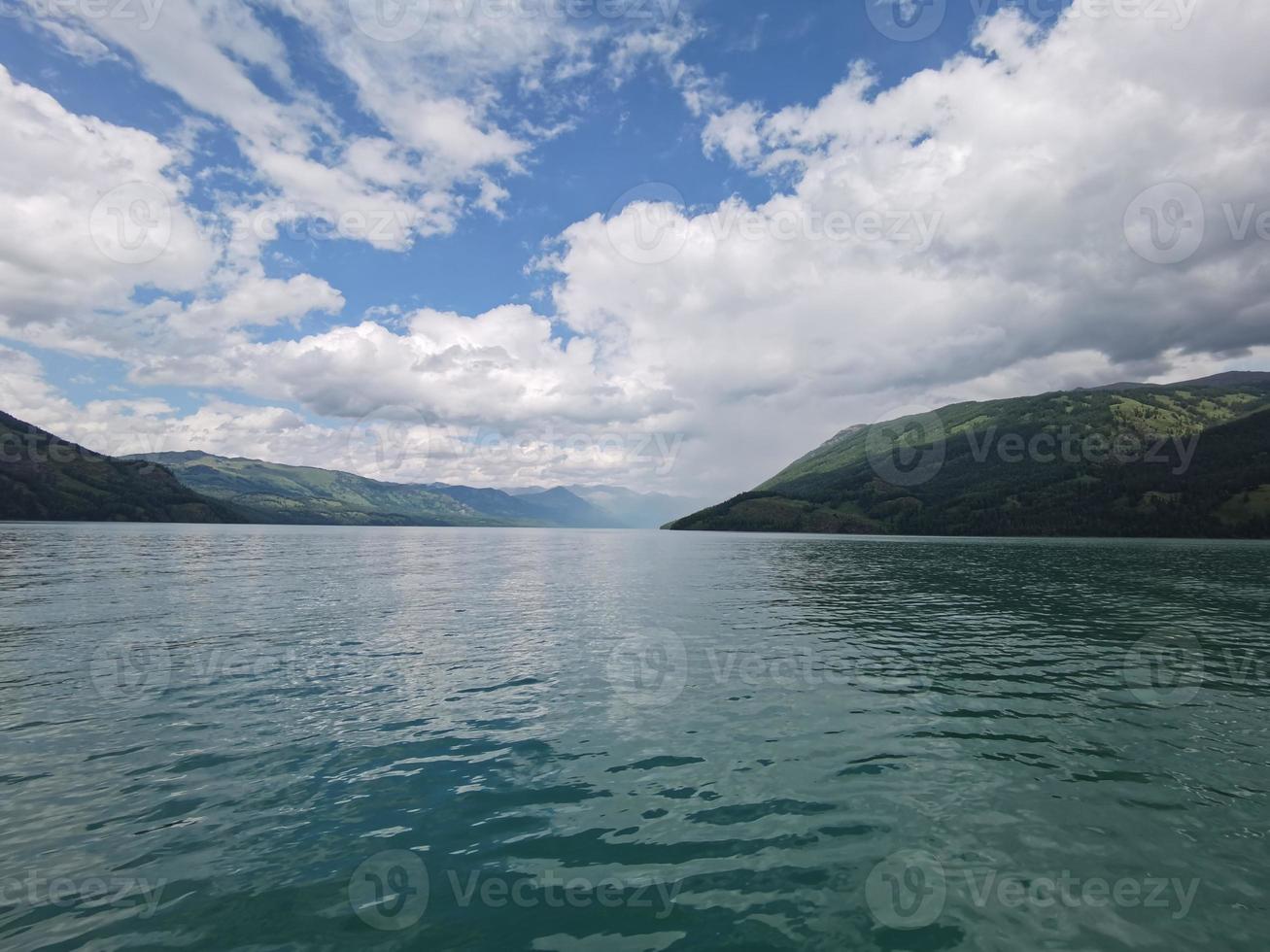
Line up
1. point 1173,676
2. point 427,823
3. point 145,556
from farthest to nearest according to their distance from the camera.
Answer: point 145,556 → point 1173,676 → point 427,823

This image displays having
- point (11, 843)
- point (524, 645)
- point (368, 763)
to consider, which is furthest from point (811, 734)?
point (11, 843)

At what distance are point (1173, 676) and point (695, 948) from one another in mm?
38162

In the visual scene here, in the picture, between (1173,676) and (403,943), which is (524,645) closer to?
(403,943)

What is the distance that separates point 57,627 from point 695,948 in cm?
5445

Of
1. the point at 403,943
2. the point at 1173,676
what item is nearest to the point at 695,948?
the point at 403,943

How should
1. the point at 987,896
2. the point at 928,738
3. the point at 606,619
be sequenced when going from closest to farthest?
the point at 987,896 < the point at 928,738 < the point at 606,619

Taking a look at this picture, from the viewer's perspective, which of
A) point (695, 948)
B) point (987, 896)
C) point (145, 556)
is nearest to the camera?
point (695, 948)

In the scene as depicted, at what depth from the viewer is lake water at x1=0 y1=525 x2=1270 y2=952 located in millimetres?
12977

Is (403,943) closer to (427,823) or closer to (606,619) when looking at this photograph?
(427,823)

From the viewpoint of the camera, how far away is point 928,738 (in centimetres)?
2430

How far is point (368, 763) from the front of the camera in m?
21.4

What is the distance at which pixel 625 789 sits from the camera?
19.5 metres

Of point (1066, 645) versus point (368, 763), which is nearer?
point (368, 763)

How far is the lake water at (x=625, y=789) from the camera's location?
12977 millimetres
